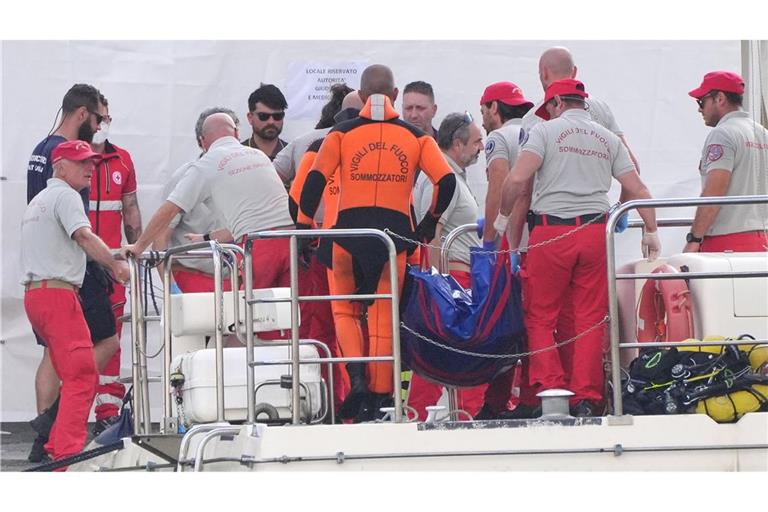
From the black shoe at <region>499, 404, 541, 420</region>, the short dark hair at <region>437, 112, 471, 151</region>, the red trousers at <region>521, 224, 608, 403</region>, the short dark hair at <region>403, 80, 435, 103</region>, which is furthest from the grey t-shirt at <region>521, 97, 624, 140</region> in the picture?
the short dark hair at <region>403, 80, 435, 103</region>

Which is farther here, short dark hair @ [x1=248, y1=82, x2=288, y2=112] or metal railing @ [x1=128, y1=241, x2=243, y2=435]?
short dark hair @ [x1=248, y1=82, x2=288, y2=112]

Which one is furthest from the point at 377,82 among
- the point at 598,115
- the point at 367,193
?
the point at 598,115

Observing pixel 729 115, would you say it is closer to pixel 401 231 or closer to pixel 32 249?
pixel 401 231

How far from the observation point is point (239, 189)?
26.4 ft

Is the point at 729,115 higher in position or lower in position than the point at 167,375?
higher

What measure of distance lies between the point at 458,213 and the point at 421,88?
4.04 feet

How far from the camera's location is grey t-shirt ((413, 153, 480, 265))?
8.20 metres

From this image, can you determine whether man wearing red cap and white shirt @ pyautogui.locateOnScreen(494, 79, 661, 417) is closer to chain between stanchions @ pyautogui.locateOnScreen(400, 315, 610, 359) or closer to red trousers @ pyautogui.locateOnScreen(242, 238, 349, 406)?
chain between stanchions @ pyautogui.locateOnScreen(400, 315, 610, 359)

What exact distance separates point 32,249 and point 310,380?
7.36 feet

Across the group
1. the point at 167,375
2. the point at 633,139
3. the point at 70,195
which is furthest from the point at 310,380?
the point at 633,139

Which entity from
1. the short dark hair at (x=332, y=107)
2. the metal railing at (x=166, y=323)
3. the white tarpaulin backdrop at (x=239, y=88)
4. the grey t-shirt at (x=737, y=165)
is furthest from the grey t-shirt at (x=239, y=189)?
the grey t-shirt at (x=737, y=165)

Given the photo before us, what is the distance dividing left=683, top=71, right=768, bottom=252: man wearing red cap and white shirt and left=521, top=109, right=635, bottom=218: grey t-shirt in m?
1.14

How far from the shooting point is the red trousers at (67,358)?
26.3 ft

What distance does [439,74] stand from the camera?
9742 millimetres
